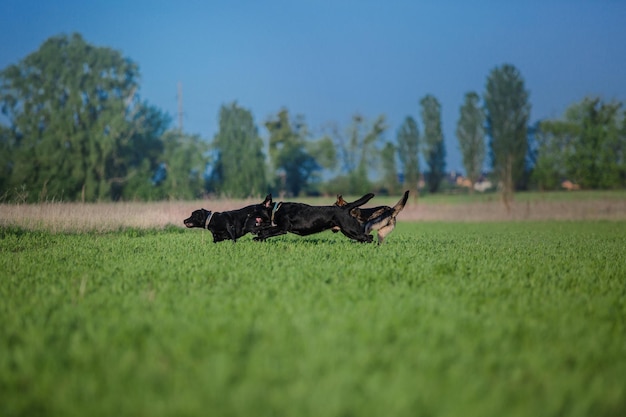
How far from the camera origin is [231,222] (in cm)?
1218

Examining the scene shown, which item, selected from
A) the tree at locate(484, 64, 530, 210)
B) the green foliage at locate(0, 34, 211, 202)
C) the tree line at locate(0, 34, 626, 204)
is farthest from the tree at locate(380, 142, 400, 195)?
the green foliage at locate(0, 34, 211, 202)

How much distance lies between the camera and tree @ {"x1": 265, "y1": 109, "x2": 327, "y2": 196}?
6806cm

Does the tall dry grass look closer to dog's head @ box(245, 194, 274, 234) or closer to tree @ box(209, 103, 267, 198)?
dog's head @ box(245, 194, 274, 234)

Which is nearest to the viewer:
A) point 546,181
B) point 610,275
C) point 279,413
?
point 279,413

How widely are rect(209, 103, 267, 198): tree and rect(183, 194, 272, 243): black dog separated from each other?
41064 millimetres

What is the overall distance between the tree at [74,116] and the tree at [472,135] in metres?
35.0

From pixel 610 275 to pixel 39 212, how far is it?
15443mm

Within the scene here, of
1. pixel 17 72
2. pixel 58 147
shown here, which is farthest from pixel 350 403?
pixel 17 72

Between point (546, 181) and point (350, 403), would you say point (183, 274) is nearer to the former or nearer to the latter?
point (350, 403)

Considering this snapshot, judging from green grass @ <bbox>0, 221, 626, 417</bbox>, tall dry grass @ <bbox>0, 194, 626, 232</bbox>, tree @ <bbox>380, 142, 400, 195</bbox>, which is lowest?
green grass @ <bbox>0, 221, 626, 417</bbox>

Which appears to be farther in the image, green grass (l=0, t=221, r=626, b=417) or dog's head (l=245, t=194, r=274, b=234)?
dog's head (l=245, t=194, r=274, b=234)

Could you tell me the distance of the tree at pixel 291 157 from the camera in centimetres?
6806

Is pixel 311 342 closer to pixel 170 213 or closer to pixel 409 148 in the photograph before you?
pixel 170 213

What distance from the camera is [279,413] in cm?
281
